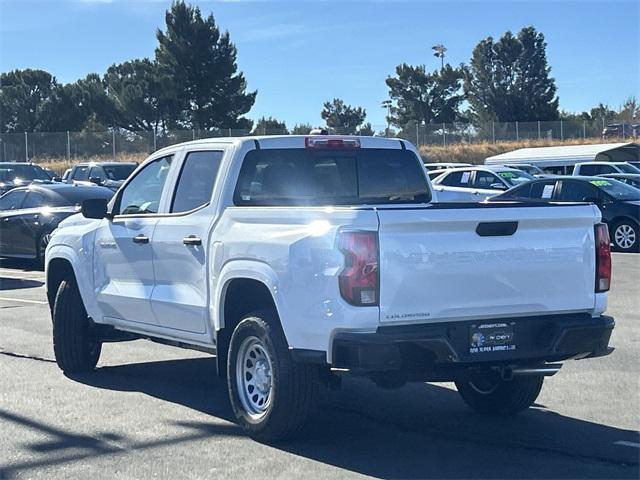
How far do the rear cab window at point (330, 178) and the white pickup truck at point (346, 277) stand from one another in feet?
0.04

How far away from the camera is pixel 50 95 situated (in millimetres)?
63656

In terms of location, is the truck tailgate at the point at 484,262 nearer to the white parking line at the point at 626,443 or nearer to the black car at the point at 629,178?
the white parking line at the point at 626,443

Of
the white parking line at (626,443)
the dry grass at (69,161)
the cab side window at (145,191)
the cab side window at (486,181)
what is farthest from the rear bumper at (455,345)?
the dry grass at (69,161)

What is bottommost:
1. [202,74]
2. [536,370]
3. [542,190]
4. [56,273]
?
[536,370]

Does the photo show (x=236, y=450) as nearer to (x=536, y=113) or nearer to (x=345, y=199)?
(x=345, y=199)

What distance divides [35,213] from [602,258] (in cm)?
1313

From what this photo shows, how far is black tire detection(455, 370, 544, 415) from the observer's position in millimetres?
6691

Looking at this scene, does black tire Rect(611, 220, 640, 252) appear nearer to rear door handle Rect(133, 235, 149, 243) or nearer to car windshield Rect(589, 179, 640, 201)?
car windshield Rect(589, 179, 640, 201)

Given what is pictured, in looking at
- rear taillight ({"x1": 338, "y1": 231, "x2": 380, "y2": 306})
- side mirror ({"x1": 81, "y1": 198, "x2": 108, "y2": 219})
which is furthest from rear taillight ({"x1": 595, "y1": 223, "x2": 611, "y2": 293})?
side mirror ({"x1": 81, "y1": 198, "x2": 108, "y2": 219})

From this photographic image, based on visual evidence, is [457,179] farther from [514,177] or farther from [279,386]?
[279,386]

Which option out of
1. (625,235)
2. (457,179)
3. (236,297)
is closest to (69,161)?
(457,179)

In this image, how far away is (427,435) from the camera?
6.27m

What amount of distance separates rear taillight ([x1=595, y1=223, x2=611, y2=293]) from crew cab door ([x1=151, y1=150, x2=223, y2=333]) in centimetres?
257

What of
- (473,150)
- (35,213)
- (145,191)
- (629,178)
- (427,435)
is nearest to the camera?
(427,435)
